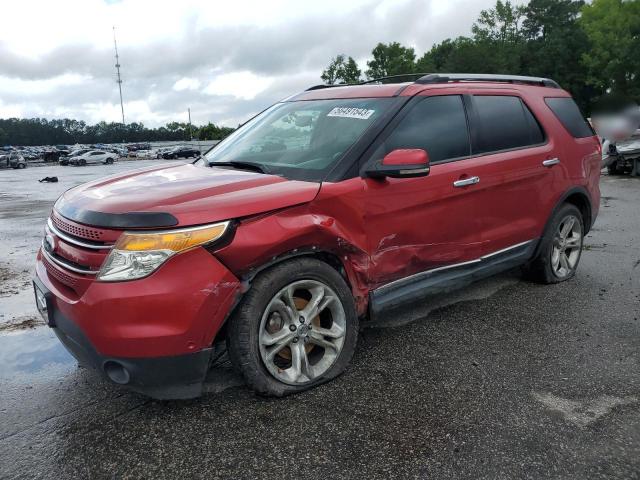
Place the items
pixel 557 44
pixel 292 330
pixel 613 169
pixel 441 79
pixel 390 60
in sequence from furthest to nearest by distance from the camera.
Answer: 1. pixel 390 60
2. pixel 557 44
3. pixel 613 169
4. pixel 441 79
5. pixel 292 330

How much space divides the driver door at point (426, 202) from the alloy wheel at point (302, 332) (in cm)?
40

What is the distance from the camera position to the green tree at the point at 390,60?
7828 cm

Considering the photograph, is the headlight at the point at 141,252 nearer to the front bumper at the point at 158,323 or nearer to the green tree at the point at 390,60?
the front bumper at the point at 158,323

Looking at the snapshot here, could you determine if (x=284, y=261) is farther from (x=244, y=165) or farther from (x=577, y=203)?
(x=577, y=203)

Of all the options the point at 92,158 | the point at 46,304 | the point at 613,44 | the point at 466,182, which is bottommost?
the point at 92,158

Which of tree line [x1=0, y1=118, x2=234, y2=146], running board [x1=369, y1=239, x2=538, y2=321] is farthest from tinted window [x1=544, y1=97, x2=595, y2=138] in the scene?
tree line [x1=0, y1=118, x2=234, y2=146]

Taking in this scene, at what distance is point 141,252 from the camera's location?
251cm

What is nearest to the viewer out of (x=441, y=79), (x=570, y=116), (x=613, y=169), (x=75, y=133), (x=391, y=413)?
(x=391, y=413)

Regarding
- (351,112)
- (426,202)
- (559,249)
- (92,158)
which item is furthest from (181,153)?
(426,202)

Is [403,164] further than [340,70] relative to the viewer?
No

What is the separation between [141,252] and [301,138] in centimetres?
158

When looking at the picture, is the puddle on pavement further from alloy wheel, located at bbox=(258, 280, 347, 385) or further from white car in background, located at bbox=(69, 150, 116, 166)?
white car in background, located at bbox=(69, 150, 116, 166)

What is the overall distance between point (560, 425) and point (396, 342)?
1.27 metres

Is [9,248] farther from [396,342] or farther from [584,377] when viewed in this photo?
[584,377]
